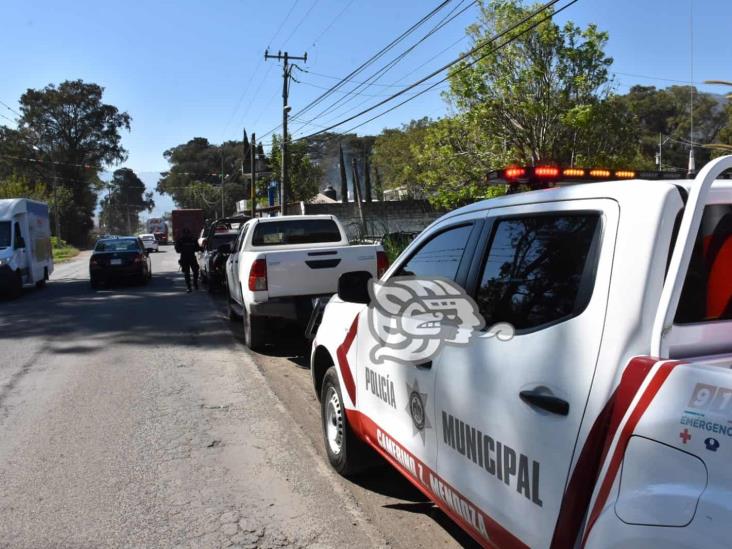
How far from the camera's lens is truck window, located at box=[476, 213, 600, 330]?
7.71 feet

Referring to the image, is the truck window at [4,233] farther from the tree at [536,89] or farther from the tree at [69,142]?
the tree at [69,142]

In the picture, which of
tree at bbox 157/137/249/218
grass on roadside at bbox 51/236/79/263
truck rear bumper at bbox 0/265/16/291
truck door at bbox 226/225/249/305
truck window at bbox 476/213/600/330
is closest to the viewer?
truck window at bbox 476/213/600/330

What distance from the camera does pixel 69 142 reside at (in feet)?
243

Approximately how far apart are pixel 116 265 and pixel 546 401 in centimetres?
1879

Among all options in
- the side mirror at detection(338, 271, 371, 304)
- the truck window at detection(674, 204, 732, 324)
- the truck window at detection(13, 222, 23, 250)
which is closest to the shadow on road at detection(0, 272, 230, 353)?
the truck window at detection(13, 222, 23, 250)

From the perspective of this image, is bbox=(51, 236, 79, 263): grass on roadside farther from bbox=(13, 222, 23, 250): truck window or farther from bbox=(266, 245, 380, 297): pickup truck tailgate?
bbox=(266, 245, 380, 297): pickup truck tailgate

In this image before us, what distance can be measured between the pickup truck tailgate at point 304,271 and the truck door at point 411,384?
4.18 meters

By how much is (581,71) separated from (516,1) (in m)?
3.07

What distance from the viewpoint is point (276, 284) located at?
27.0ft

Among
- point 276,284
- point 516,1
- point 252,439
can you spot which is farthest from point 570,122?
point 252,439

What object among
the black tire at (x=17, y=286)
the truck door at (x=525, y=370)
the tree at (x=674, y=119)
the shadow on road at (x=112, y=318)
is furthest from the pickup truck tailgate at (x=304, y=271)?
the tree at (x=674, y=119)

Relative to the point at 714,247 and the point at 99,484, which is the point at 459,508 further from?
the point at 99,484

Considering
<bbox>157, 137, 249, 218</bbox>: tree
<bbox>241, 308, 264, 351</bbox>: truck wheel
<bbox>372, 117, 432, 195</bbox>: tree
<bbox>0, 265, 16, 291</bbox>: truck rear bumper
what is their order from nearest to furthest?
<bbox>241, 308, 264, 351</bbox>: truck wheel < <bbox>0, 265, 16, 291</bbox>: truck rear bumper < <bbox>372, 117, 432, 195</bbox>: tree < <bbox>157, 137, 249, 218</bbox>: tree

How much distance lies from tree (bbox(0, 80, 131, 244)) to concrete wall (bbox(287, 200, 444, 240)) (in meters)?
44.4
